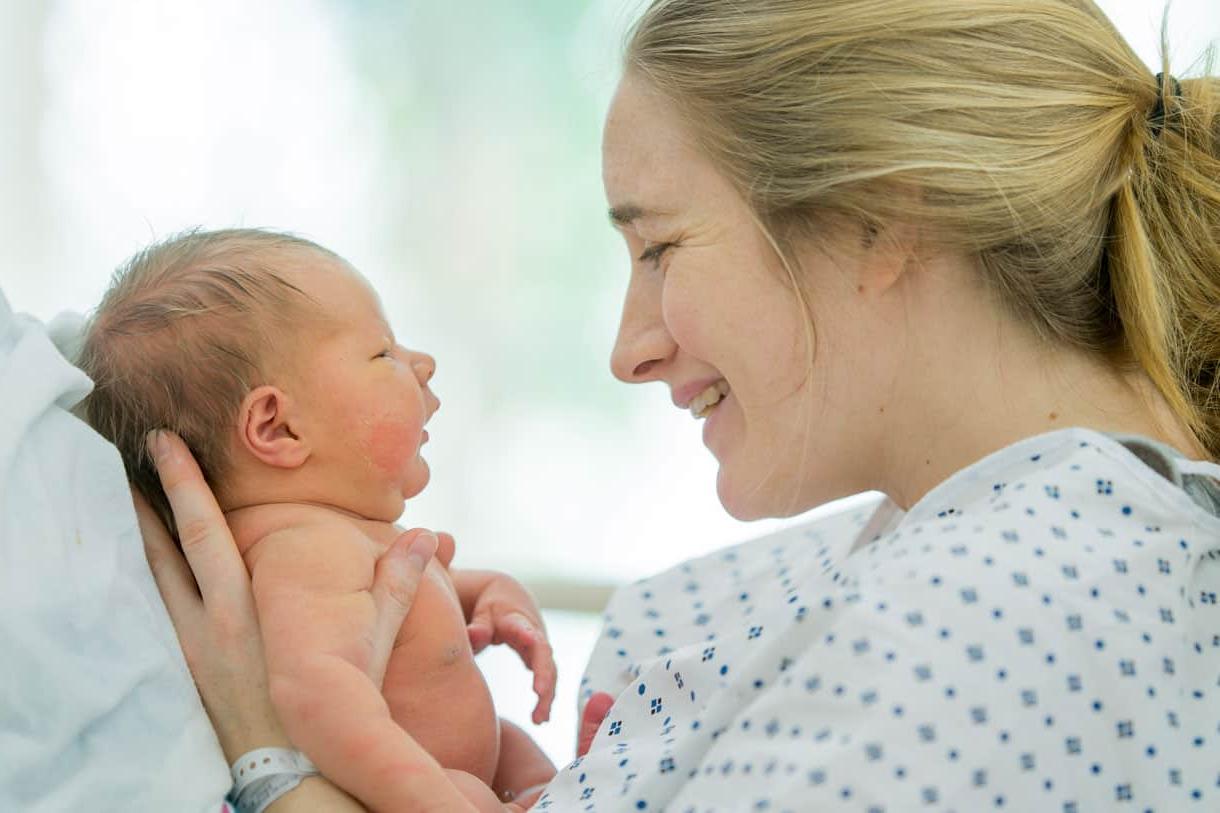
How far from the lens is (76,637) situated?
1.06 metres

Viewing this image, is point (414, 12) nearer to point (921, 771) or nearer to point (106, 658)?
point (106, 658)

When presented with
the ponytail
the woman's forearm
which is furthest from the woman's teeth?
the woman's forearm

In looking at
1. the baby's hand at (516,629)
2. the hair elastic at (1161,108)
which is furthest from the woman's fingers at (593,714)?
the hair elastic at (1161,108)

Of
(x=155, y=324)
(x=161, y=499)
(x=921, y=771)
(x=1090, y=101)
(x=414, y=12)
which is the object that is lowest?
(x=921, y=771)

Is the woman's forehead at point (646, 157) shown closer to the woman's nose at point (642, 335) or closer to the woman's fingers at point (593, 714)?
the woman's nose at point (642, 335)

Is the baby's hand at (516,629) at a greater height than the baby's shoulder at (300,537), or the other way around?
the baby's shoulder at (300,537)

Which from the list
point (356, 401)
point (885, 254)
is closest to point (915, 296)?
point (885, 254)

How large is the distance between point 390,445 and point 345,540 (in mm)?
111

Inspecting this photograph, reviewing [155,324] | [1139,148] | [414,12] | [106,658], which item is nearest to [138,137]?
[414,12]

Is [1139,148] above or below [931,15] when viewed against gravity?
below

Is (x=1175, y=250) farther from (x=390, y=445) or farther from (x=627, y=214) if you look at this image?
(x=390, y=445)

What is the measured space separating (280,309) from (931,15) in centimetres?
65

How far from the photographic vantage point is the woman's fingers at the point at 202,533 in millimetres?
1189

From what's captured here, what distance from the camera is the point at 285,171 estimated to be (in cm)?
283
